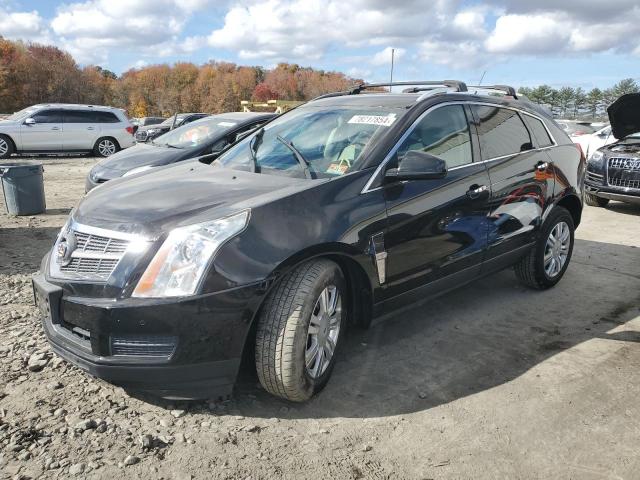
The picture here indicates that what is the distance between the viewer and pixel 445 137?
387 cm

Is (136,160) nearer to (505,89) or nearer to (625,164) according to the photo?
(505,89)

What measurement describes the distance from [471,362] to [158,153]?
18.0ft

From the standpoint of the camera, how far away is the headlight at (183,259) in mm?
2574

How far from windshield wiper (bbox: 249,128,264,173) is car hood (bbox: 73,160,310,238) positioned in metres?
0.14

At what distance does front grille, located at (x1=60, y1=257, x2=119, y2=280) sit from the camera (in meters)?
2.70

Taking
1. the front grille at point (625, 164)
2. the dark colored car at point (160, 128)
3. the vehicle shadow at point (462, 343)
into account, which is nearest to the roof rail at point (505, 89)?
the vehicle shadow at point (462, 343)

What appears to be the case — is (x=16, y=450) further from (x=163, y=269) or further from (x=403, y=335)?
(x=403, y=335)

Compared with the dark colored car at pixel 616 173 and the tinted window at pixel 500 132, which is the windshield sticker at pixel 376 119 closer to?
the tinted window at pixel 500 132

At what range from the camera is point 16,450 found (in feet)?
8.47

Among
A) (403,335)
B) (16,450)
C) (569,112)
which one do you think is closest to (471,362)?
(403,335)

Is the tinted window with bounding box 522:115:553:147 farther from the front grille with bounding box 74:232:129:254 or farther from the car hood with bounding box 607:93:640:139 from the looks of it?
the front grille with bounding box 74:232:129:254

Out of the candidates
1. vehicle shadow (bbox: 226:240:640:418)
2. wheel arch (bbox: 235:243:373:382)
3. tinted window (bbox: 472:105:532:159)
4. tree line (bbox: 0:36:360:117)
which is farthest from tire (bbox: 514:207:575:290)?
tree line (bbox: 0:36:360:117)

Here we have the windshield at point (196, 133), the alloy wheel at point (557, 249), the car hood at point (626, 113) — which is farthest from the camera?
the windshield at point (196, 133)

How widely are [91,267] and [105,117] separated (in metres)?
15.6
